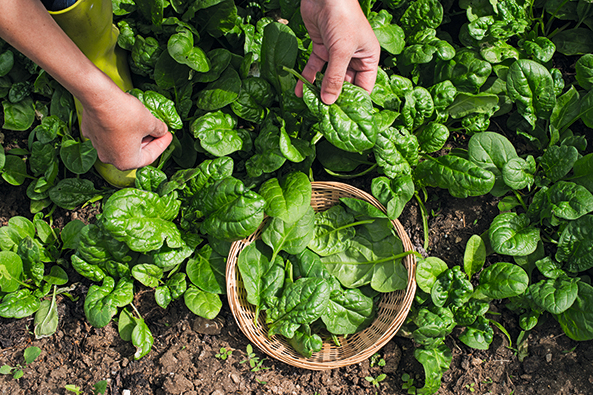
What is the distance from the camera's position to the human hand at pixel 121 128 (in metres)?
1.68

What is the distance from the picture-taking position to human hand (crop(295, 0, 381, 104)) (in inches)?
64.1

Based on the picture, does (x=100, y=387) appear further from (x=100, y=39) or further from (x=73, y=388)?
(x=100, y=39)

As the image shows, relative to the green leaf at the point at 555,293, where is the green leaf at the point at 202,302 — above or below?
above

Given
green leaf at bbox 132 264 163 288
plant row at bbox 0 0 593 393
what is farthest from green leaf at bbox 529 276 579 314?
green leaf at bbox 132 264 163 288

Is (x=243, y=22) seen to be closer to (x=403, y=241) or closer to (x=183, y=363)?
(x=403, y=241)

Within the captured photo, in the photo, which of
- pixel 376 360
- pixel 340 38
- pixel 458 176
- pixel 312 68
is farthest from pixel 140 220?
pixel 458 176

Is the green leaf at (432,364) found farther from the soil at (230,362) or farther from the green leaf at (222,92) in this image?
the green leaf at (222,92)

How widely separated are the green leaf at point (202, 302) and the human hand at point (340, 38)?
1190mm

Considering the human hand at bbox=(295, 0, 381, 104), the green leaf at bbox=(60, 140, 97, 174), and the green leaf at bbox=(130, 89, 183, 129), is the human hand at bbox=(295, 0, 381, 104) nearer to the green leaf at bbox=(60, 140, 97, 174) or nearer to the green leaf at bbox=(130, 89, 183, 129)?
the green leaf at bbox=(130, 89, 183, 129)

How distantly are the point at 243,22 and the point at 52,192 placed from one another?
4.82ft

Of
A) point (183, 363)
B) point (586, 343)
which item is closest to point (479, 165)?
point (586, 343)

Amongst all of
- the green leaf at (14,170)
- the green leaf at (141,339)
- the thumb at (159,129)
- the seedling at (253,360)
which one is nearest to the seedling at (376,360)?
the seedling at (253,360)

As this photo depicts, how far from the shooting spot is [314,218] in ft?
7.57

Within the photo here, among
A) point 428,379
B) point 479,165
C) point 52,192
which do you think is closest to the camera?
point 428,379
